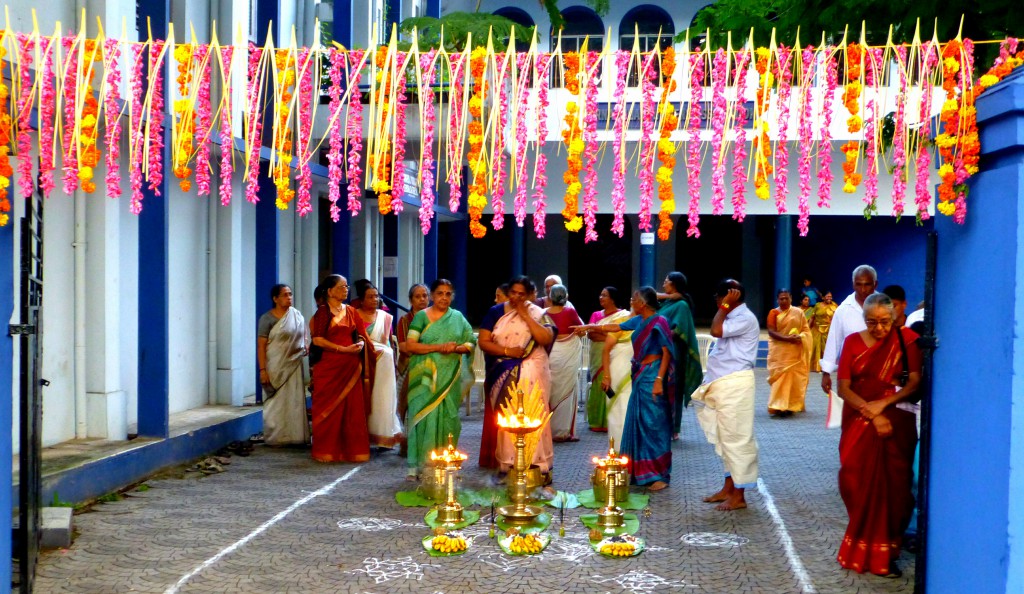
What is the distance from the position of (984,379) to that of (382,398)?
611 centimetres

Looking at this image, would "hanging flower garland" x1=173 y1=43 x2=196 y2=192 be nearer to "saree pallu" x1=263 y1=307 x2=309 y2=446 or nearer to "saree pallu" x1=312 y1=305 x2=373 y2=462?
"saree pallu" x1=312 y1=305 x2=373 y2=462

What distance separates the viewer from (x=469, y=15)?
1134 cm

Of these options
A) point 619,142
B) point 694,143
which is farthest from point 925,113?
point 619,142

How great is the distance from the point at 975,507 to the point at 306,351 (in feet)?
22.0

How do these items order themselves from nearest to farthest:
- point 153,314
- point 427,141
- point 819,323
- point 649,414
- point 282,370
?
point 427,141, point 649,414, point 153,314, point 282,370, point 819,323

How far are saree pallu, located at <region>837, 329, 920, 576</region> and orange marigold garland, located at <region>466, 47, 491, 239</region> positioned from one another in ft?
7.89

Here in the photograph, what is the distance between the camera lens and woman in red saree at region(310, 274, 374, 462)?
863 centimetres

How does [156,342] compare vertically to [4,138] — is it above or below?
below

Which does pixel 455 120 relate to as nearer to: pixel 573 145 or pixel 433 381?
pixel 573 145

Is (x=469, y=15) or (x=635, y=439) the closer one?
(x=635, y=439)

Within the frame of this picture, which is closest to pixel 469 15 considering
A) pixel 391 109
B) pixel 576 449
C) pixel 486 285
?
pixel 576 449

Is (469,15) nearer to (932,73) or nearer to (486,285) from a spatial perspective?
(932,73)

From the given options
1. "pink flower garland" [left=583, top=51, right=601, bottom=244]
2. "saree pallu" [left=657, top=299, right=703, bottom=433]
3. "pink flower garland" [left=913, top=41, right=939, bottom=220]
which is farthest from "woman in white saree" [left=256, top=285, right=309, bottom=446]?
"pink flower garland" [left=913, top=41, right=939, bottom=220]

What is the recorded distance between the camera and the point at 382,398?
9070mm
